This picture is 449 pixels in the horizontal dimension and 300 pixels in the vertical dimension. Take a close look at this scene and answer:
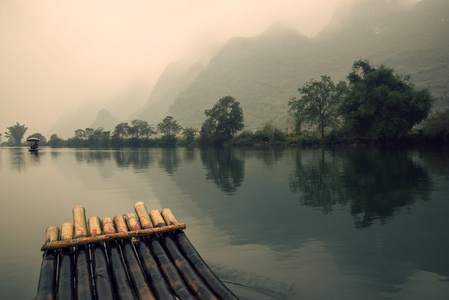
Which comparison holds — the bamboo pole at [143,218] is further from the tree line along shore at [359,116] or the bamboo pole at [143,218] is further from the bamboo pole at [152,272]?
the tree line along shore at [359,116]

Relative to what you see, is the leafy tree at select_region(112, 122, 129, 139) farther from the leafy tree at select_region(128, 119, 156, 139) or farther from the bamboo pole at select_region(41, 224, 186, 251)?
the bamboo pole at select_region(41, 224, 186, 251)

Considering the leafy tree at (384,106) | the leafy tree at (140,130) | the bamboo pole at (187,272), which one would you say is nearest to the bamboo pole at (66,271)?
the bamboo pole at (187,272)

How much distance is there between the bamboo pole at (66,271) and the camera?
3864 millimetres

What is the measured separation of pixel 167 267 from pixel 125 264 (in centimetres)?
76

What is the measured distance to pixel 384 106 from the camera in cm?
5247

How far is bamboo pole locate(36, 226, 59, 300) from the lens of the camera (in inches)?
151

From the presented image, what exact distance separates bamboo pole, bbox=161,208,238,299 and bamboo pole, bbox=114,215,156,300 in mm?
730

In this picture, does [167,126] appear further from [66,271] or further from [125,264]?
[66,271]

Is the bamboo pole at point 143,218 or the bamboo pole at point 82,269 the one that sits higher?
the bamboo pole at point 143,218

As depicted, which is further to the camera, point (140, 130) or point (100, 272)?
point (140, 130)

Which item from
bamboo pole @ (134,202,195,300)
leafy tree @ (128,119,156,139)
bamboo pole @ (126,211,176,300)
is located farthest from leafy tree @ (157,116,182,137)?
bamboo pole @ (126,211,176,300)

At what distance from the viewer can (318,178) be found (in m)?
17.5

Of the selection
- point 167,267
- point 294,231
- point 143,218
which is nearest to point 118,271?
point 167,267

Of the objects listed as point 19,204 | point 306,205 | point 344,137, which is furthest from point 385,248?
point 344,137
